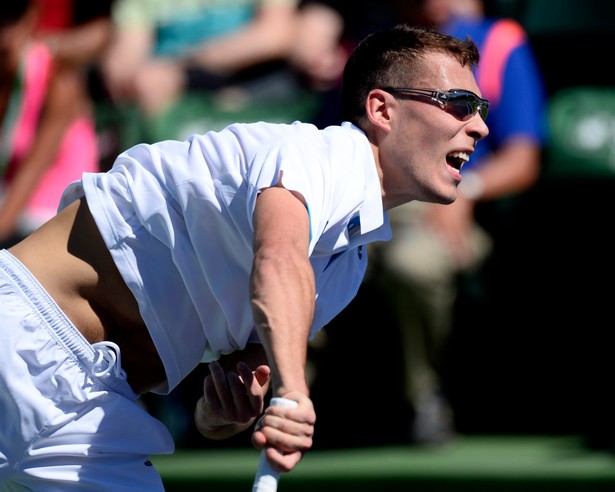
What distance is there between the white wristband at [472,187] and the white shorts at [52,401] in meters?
2.79

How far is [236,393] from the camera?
2.98 m

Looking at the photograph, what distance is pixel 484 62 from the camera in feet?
18.4

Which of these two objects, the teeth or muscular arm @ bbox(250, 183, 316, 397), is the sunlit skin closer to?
the teeth

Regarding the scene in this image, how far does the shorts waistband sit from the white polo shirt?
15 cm

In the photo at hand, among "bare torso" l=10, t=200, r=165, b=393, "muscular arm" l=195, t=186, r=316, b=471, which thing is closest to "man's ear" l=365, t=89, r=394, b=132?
"muscular arm" l=195, t=186, r=316, b=471

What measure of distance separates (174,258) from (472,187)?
2.82 metres

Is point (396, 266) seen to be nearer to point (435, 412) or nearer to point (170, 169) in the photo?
point (435, 412)

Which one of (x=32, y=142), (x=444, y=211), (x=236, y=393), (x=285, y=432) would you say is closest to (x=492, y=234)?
(x=444, y=211)

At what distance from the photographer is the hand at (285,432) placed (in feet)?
7.78

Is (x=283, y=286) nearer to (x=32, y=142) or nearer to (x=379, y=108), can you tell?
(x=379, y=108)

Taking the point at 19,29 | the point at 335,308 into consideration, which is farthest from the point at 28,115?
the point at 335,308

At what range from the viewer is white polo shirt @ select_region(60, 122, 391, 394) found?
282 cm

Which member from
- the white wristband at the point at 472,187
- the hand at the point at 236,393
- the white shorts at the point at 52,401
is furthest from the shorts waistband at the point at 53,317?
the white wristband at the point at 472,187

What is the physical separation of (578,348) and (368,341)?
1007 millimetres
